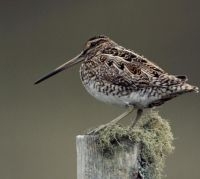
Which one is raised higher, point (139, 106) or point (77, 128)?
point (77, 128)

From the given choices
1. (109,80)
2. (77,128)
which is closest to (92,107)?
(77,128)

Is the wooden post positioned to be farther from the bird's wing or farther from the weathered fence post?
the bird's wing

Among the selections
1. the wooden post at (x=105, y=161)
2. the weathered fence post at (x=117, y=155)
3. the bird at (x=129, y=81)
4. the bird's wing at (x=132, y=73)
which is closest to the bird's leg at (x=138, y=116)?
the bird at (x=129, y=81)

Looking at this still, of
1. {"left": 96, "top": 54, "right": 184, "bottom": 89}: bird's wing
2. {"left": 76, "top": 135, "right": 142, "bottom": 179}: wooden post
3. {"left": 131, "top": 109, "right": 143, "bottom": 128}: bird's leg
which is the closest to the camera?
{"left": 76, "top": 135, "right": 142, "bottom": 179}: wooden post

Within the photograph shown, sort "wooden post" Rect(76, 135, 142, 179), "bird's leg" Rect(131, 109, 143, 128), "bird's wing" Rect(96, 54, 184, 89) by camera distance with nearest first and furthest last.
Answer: "wooden post" Rect(76, 135, 142, 179) → "bird's leg" Rect(131, 109, 143, 128) → "bird's wing" Rect(96, 54, 184, 89)

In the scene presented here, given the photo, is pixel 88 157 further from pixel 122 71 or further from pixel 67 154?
pixel 67 154

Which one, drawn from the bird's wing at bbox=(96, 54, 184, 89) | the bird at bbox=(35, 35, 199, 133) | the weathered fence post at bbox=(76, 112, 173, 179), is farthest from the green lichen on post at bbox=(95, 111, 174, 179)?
the bird's wing at bbox=(96, 54, 184, 89)
